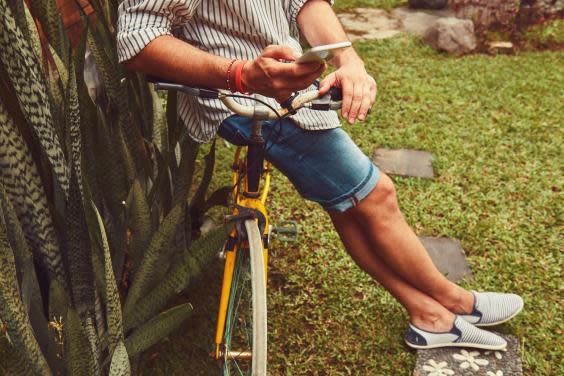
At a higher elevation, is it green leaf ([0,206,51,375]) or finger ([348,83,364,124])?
finger ([348,83,364,124])

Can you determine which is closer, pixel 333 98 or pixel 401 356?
pixel 333 98

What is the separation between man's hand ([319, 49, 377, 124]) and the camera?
61.7 inches

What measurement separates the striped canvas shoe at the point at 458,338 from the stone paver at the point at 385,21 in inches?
179

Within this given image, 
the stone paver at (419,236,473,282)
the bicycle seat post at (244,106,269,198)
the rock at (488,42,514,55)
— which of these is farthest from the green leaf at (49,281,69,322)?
the rock at (488,42,514,55)

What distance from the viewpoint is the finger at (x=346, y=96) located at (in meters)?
1.56

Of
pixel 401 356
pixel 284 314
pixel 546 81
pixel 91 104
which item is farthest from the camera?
pixel 546 81

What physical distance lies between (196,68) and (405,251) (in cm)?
111

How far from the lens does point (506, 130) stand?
421cm

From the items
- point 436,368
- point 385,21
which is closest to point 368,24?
point 385,21

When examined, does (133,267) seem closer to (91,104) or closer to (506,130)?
(91,104)

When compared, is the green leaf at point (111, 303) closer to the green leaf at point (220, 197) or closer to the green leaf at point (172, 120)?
the green leaf at point (172, 120)

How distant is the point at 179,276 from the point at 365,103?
780 mm

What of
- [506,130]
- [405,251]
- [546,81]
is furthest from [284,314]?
[546,81]

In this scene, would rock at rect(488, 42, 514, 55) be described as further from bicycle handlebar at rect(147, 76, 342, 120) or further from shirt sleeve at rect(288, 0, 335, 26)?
bicycle handlebar at rect(147, 76, 342, 120)
